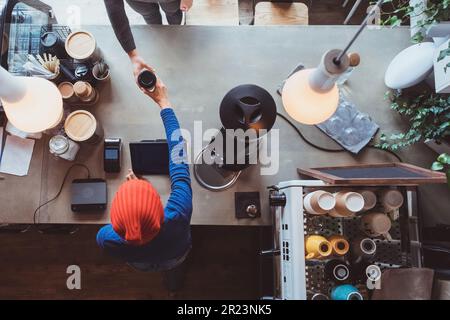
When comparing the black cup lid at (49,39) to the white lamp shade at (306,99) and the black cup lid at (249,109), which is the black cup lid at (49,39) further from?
the white lamp shade at (306,99)

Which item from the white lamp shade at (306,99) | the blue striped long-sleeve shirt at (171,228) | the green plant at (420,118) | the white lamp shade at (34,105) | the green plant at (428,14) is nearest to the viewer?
the white lamp shade at (306,99)

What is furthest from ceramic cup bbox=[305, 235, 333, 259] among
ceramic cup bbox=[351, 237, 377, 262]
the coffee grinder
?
the coffee grinder

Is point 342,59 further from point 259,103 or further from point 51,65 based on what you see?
point 51,65

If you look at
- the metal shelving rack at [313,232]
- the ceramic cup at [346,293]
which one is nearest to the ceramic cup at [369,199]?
the metal shelving rack at [313,232]

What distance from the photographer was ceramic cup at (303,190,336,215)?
1.42 meters

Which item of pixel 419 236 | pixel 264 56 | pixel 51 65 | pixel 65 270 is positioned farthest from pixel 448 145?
pixel 65 270

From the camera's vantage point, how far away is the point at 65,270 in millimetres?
2566

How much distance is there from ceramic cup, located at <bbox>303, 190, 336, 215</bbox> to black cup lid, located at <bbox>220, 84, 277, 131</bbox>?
0.33 m

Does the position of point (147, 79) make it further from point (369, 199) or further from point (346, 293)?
point (346, 293)

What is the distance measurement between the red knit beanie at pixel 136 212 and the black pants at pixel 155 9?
48.4 inches

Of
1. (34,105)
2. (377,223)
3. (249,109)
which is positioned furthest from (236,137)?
(34,105)

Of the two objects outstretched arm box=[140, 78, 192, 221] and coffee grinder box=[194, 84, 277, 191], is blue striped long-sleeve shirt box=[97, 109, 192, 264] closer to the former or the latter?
outstretched arm box=[140, 78, 192, 221]

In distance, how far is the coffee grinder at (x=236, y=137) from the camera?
1469 millimetres

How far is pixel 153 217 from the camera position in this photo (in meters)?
1.23
